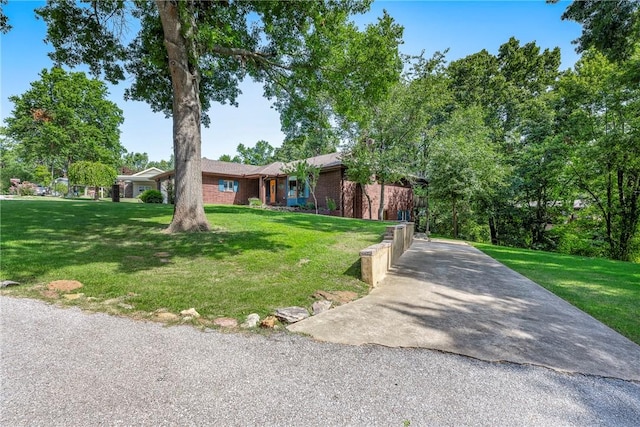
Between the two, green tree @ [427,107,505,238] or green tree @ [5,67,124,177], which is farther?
green tree @ [5,67,124,177]

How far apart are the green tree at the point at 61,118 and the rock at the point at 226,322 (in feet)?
133

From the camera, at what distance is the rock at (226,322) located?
3.24 metres

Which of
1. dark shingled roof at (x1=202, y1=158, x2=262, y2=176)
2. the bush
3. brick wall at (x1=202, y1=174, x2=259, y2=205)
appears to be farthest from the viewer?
dark shingled roof at (x1=202, y1=158, x2=262, y2=176)

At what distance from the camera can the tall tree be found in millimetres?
7973

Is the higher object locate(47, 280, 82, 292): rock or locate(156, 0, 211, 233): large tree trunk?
locate(156, 0, 211, 233): large tree trunk

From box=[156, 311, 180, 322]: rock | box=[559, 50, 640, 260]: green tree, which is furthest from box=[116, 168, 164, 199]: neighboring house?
box=[559, 50, 640, 260]: green tree

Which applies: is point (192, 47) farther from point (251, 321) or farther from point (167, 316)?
point (251, 321)

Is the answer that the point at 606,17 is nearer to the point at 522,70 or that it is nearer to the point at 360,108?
the point at 360,108

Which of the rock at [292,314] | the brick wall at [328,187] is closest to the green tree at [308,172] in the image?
the brick wall at [328,187]

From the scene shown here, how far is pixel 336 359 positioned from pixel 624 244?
65.7 feet

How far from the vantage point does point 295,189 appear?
73.8ft

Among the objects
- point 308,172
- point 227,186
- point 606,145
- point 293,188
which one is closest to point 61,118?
point 227,186

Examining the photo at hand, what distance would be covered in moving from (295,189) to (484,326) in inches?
773

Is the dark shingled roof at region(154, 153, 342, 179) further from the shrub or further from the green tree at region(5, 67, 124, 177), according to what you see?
the shrub
